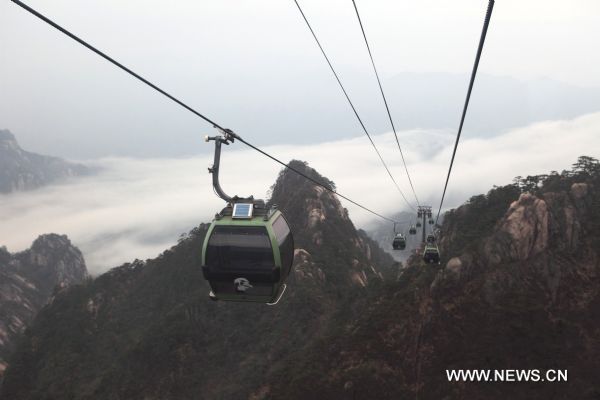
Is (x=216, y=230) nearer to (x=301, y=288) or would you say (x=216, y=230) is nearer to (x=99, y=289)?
(x=301, y=288)

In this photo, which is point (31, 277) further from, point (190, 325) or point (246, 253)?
point (246, 253)

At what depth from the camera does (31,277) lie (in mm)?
165500

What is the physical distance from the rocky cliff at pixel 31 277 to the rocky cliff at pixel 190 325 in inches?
1652

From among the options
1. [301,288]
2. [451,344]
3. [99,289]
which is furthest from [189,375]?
[99,289]

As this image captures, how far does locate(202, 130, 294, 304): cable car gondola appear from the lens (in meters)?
12.4

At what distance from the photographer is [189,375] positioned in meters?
63.7

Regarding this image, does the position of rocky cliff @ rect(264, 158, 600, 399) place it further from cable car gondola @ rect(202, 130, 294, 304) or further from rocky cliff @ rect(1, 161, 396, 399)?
cable car gondola @ rect(202, 130, 294, 304)

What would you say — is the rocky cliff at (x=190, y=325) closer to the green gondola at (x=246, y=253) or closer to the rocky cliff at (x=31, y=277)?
the green gondola at (x=246, y=253)

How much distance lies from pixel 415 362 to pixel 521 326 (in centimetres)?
1099

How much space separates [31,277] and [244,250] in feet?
608

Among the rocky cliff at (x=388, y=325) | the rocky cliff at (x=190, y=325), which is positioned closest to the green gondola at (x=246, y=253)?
the rocky cliff at (x=388, y=325)

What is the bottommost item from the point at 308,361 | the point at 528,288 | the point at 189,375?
the point at 189,375

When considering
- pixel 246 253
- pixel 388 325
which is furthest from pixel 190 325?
pixel 246 253

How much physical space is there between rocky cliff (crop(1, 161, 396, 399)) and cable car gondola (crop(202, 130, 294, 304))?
132ft
